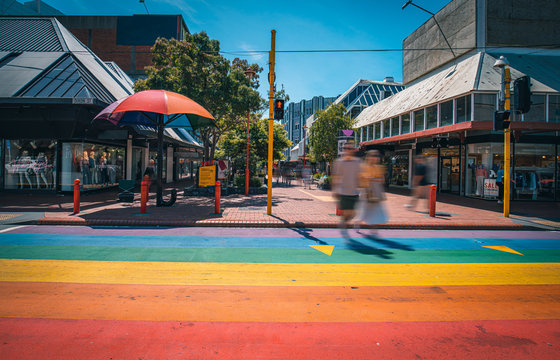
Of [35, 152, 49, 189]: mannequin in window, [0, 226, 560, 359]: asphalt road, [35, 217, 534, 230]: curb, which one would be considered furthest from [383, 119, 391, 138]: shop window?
[35, 152, 49, 189]: mannequin in window

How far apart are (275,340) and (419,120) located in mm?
21045

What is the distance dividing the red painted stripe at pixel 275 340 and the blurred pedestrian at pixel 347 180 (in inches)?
141

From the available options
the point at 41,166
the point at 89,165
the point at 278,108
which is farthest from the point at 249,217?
the point at 41,166

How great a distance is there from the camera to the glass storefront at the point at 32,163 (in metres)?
15.5

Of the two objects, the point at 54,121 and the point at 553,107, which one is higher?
the point at 553,107

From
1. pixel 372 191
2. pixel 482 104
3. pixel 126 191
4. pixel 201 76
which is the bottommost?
pixel 126 191

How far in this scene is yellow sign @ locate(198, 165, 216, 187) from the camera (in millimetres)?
13727

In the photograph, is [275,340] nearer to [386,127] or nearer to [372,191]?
[372,191]

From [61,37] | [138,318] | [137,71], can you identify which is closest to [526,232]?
[138,318]

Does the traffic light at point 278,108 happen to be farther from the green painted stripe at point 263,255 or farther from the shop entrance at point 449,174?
the shop entrance at point 449,174

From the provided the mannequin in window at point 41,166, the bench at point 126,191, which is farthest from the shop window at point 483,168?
the mannequin in window at point 41,166

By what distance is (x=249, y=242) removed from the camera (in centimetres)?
659

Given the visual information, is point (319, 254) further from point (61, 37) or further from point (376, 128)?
point (376, 128)

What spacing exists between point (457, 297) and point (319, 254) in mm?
2396
